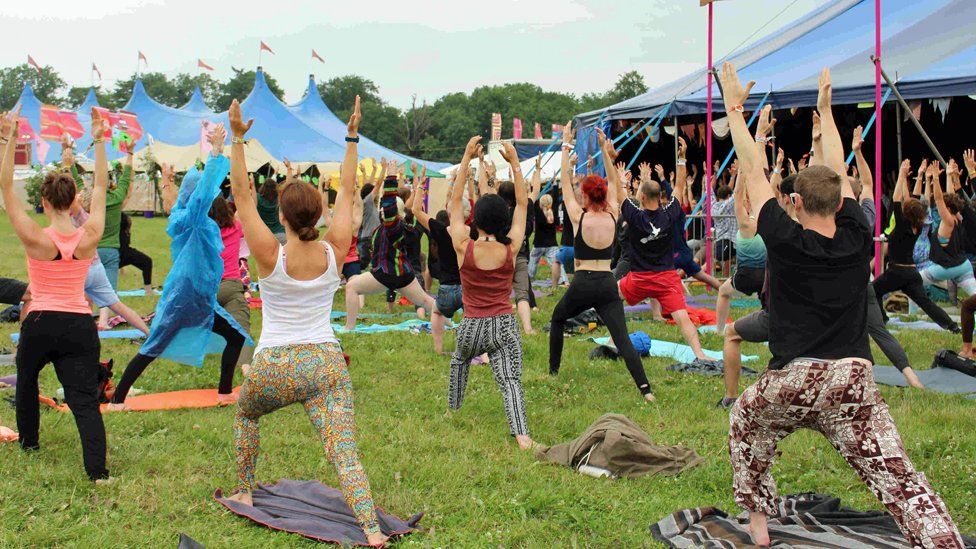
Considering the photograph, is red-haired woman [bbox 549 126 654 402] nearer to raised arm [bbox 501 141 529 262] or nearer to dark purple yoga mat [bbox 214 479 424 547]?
raised arm [bbox 501 141 529 262]

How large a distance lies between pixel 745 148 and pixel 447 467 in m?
2.91

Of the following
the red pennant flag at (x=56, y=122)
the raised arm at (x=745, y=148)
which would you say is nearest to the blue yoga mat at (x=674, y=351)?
the raised arm at (x=745, y=148)

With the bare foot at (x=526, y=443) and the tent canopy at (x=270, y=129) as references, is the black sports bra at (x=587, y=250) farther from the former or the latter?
the tent canopy at (x=270, y=129)

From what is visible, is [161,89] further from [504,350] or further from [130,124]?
[504,350]

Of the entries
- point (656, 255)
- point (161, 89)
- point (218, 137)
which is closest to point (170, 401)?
point (218, 137)

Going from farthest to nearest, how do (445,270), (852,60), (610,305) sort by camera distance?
(852,60)
(445,270)
(610,305)

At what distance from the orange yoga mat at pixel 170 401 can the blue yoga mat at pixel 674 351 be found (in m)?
4.39

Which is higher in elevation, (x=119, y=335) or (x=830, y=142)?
(x=830, y=142)

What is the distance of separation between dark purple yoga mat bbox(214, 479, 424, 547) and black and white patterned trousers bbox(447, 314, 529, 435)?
5.31 ft

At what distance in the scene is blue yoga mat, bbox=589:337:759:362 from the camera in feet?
32.2

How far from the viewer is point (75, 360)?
5.43 metres

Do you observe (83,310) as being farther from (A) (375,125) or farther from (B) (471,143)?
(A) (375,125)

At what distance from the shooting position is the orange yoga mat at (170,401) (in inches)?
293

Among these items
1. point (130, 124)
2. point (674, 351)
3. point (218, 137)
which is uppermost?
point (130, 124)
